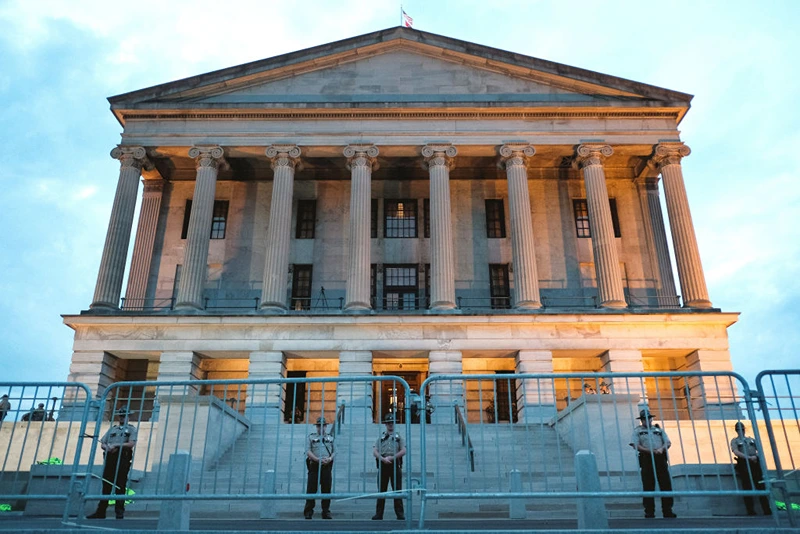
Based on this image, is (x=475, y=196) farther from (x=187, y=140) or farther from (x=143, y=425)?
(x=143, y=425)

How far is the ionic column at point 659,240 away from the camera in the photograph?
3184 centimetres

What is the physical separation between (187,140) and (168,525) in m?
26.0

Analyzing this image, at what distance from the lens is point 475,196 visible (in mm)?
34531

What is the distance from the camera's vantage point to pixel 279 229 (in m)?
29.7

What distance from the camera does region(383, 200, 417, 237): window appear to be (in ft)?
112

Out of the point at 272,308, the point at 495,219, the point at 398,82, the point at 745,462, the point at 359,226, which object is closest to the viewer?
the point at 745,462

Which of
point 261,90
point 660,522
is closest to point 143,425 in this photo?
point 660,522

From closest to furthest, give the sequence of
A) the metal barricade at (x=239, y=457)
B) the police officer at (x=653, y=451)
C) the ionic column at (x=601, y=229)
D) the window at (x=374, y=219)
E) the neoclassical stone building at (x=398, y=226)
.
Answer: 1. the metal barricade at (x=239, y=457)
2. the police officer at (x=653, y=451)
3. the neoclassical stone building at (x=398, y=226)
4. the ionic column at (x=601, y=229)
5. the window at (x=374, y=219)

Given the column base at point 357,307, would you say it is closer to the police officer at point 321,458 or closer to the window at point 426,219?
the window at point 426,219

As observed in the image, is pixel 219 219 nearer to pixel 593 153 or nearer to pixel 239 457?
pixel 593 153

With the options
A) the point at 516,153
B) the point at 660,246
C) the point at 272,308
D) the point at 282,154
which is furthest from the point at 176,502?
the point at 660,246

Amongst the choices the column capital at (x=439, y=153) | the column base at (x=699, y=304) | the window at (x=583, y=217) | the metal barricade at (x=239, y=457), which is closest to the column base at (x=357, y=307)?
the column capital at (x=439, y=153)

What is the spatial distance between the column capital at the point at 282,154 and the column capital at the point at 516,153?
9.70 meters

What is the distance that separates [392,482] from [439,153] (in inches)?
871
